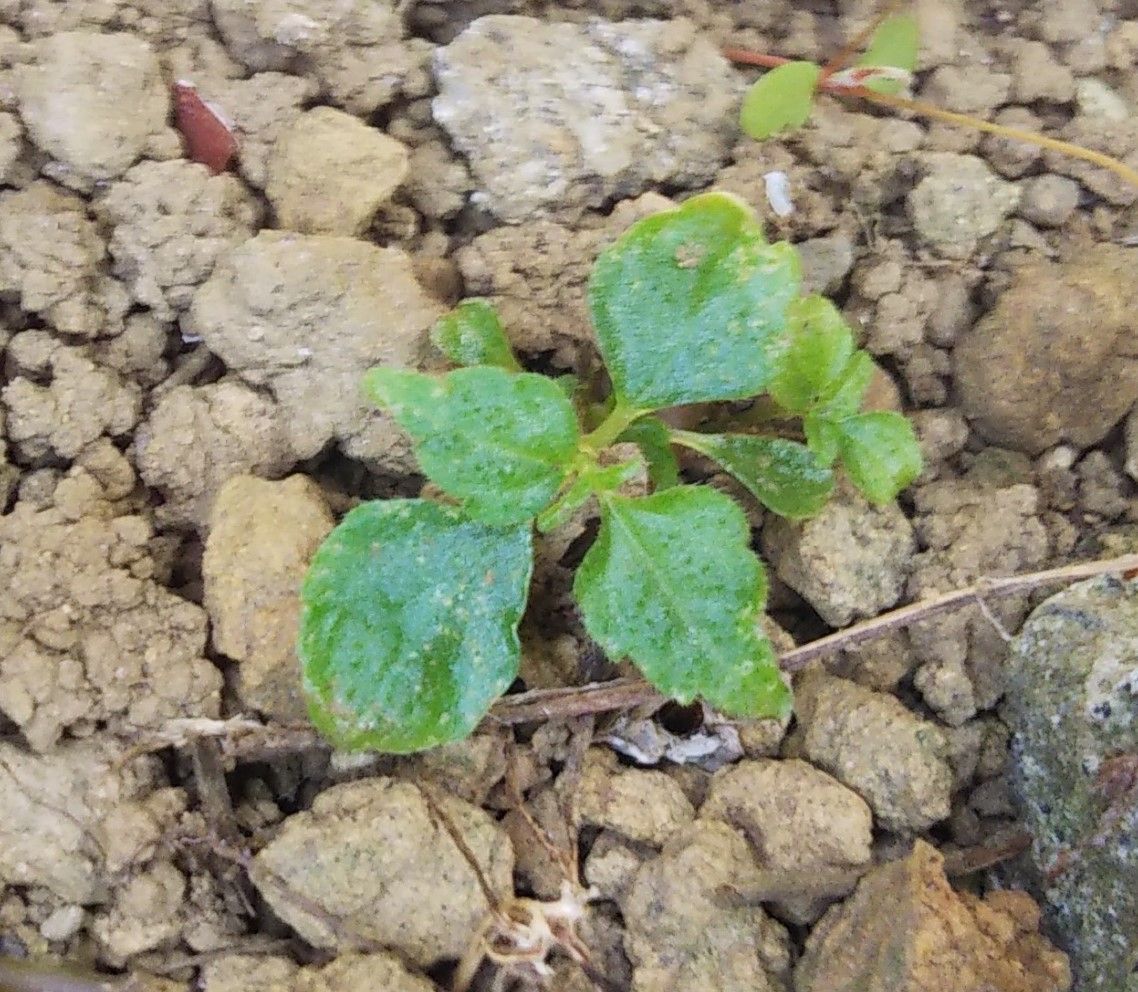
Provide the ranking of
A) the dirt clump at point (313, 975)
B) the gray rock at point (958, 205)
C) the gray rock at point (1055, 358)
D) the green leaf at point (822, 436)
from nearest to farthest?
the dirt clump at point (313, 975) < the green leaf at point (822, 436) < the gray rock at point (1055, 358) < the gray rock at point (958, 205)

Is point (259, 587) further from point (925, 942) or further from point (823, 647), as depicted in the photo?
point (925, 942)

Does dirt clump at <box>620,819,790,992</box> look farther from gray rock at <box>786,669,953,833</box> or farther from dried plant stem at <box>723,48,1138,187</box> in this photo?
dried plant stem at <box>723,48,1138,187</box>

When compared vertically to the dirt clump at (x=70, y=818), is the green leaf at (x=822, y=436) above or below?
above

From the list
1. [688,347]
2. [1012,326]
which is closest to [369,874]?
[688,347]

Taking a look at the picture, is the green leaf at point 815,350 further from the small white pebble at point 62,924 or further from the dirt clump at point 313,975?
the small white pebble at point 62,924

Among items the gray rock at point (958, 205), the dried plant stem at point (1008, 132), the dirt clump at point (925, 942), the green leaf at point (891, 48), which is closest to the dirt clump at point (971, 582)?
the dirt clump at point (925, 942)

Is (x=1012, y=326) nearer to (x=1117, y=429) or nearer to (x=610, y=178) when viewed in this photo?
(x=1117, y=429)

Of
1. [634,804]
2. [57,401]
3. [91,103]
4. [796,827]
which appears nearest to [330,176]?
[91,103]
